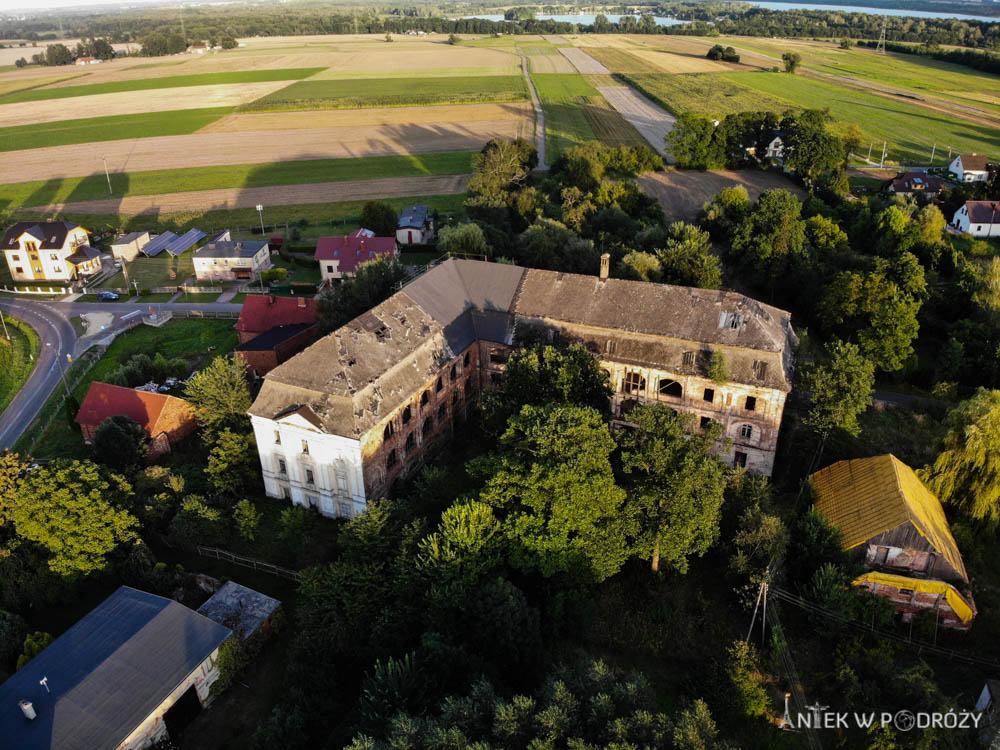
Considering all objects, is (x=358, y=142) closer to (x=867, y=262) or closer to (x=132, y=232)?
(x=132, y=232)

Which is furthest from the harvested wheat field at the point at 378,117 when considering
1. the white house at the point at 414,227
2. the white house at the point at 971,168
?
the white house at the point at 971,168

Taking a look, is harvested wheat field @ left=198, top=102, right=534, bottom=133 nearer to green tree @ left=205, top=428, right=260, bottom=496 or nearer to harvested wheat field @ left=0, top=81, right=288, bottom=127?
harvested wheat field @ left=0, top=81, right=288, bottom=127

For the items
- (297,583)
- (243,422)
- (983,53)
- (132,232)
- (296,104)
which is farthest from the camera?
(983,53)

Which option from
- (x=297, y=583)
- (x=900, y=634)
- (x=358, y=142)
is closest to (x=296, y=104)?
(x=358, y=142)

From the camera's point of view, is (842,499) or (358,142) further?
(358,142)

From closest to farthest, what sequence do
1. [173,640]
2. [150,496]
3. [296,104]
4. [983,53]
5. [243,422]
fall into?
[173,640]
[150,496]
[243,422]
[296,104]
[983,53]

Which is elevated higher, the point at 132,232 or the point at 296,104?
the point at 296,104

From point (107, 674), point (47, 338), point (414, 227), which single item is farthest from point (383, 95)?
point (107, 674)

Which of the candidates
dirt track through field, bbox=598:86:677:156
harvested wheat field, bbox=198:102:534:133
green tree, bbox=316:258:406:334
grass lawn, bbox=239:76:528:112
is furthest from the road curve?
grass lawn, bbox=239:76:528:112
